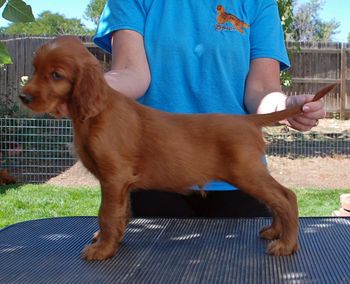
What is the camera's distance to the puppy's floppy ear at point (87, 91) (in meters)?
1.99

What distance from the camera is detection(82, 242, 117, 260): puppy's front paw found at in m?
2.19

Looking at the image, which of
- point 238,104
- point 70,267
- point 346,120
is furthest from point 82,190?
point 346,120

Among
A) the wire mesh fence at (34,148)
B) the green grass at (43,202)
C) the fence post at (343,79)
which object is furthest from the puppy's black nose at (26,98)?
the fence post at (343,79)

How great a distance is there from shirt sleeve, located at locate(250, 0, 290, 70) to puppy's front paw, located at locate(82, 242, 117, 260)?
1.27 m

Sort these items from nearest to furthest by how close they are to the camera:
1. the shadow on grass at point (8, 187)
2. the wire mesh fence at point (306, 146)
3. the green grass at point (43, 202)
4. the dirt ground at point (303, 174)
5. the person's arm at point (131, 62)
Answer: the person's arm at point (131, 62)
the green grass at point (43, 202)
the shadow on grass at point (8, 187)
the dirt ground at point (303, 174)
the wire mesh fence at point (306, 146)

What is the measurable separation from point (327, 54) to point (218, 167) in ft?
42.4

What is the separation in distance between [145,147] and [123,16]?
0.91 m

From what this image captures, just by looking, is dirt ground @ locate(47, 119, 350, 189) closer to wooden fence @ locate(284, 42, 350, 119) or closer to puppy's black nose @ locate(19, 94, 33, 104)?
wooden fence @ locate(284, 42, 350, 119)

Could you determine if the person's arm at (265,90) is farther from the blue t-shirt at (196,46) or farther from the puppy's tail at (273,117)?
the puppy's tail at (273,117)

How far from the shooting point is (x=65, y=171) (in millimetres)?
8930

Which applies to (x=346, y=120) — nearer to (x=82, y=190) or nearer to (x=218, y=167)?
(x=82, y=190)

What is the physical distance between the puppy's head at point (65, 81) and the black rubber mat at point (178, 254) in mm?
572

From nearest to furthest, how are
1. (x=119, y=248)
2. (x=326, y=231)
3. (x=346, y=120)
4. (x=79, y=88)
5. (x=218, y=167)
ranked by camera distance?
1. (x=79, y=88)
2. (x=218, y=167)
3. (x=119, y=248)
4. (x=326, y=231)
5. (x=346, y=120)

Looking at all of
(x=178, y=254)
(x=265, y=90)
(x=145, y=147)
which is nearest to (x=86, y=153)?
(x=145, y=147)
